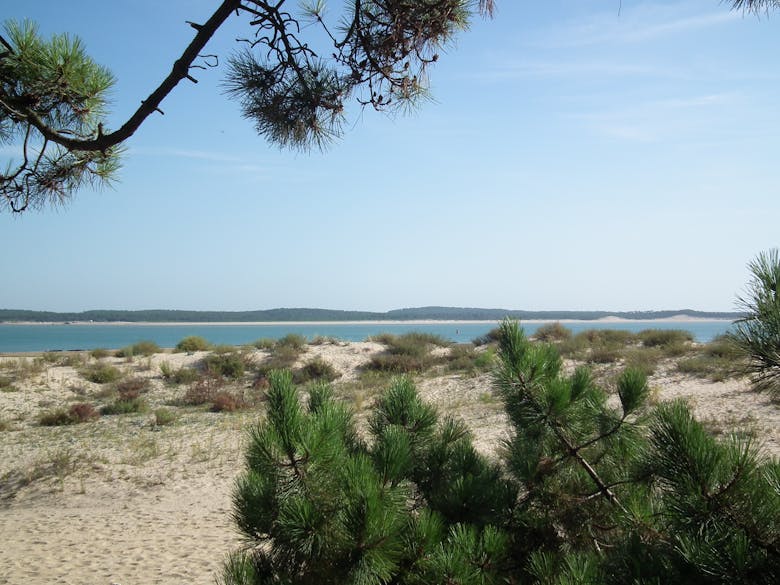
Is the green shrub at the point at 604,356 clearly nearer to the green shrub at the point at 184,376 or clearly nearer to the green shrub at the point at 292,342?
the green shrub at the point at 292,342

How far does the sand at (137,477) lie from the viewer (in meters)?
5.75

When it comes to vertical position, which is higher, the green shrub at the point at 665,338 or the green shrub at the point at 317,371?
the green shrub at the point at 665,338

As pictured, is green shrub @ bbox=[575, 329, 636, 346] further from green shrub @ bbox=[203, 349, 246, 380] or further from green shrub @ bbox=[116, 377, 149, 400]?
green shrub @ bbox=[116, 377, 149, 400]

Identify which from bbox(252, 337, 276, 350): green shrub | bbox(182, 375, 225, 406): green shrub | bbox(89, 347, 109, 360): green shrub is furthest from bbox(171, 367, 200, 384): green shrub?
bbox(89, 347, 109, 360): green shrub

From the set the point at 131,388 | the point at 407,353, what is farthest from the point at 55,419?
the point at 407,353

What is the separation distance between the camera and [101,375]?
63.7 feet

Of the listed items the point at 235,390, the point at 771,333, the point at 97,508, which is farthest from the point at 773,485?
the point at 235,390

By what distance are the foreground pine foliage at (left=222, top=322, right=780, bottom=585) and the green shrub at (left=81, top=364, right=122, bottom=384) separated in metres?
18.1

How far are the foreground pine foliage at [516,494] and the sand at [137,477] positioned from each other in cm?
280

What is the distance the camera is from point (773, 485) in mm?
1956

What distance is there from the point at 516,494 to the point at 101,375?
19.0 meters

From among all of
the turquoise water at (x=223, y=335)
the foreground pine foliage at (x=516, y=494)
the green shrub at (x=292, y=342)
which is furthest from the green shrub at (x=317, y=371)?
the foreground pine foliage at (x=516, y=494)

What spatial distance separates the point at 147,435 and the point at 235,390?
6.18 metres

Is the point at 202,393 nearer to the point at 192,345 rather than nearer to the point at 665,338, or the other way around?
the point at 192,345
